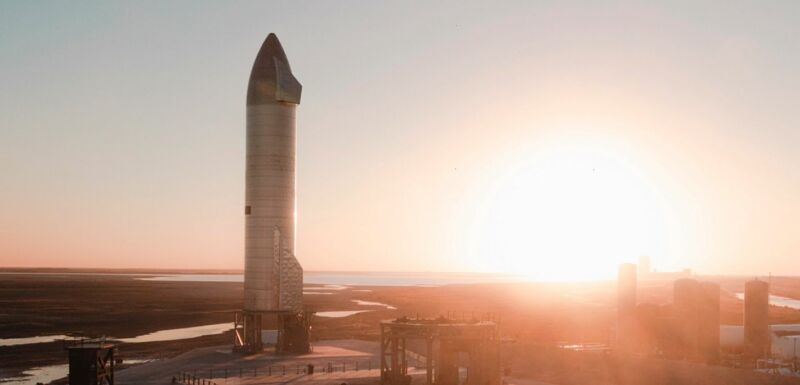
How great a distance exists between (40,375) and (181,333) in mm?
33033

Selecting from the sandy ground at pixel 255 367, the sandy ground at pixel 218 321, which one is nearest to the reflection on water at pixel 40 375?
the sandy ground at pixel 218 321

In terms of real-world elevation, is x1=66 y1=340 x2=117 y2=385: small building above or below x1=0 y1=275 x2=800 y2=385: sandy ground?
above

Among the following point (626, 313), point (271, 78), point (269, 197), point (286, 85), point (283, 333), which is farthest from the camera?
point (626, 313)

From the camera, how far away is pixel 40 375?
59750mm

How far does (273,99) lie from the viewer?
67688mm

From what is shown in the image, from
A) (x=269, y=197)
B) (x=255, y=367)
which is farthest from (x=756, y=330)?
(x=255, y=367)

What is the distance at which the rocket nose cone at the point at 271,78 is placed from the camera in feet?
222

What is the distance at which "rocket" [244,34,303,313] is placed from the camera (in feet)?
221

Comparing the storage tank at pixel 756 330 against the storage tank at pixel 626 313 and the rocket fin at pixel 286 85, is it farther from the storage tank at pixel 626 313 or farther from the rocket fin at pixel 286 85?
the rocket fin at pixel 286 85

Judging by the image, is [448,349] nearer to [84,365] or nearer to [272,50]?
[84,365]

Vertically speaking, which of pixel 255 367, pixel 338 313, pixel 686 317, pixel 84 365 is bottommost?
pixel 338 313

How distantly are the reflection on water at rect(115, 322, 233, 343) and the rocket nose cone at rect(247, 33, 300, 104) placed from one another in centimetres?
3349

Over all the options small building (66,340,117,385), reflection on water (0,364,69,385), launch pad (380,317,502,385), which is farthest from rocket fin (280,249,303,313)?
small building (66,340,117,385)

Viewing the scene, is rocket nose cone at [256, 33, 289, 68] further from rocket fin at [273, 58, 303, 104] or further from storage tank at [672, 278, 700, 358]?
storage tank at [672, 278, 700, 358]
